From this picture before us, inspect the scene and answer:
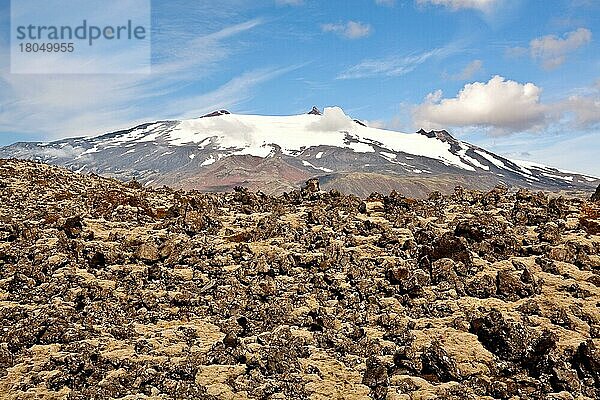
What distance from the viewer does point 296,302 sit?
1557 cm

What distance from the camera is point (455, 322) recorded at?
14.2 metres

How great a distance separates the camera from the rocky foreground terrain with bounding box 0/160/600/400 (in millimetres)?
11703

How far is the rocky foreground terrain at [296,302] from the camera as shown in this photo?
1170 cm

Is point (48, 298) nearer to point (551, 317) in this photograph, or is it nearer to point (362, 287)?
point (362, 287)

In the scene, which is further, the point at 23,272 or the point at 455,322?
the point at 23,272

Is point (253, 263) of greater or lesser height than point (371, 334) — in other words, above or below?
above

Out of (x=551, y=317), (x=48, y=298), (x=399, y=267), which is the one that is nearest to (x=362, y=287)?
(x=399, y=267)

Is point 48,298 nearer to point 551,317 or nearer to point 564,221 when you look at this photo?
point 551,317

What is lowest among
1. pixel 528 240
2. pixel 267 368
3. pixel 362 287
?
pixel 267 368

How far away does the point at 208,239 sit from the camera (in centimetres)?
1991

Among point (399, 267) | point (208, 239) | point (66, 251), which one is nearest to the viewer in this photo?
point (399, 267)

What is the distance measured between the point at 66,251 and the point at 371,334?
11189 millimetres

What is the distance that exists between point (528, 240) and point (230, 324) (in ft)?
37.6

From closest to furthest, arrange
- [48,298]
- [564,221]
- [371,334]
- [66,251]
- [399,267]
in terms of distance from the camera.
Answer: [371,334]
[48,298]
[399,267]
[66,251]
[564,221]
